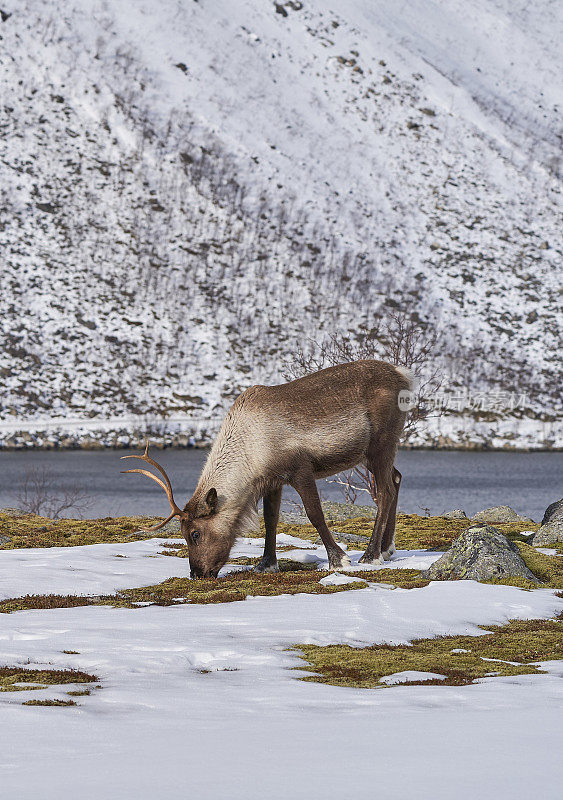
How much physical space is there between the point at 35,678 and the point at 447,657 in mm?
4265

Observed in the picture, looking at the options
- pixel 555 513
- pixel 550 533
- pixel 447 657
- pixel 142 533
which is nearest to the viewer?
pixel 447 657

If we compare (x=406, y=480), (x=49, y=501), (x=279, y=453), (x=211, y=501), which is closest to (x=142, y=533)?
(x=211, y=501)

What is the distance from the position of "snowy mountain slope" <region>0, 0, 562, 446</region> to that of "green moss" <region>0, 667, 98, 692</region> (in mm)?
97310

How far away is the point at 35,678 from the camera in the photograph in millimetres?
8109

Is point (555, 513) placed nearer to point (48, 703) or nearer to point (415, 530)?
A: point (415, 530)

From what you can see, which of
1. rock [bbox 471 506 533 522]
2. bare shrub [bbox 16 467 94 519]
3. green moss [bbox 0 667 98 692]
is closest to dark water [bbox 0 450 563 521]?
bare shrub [bbox 16 467 94 519]

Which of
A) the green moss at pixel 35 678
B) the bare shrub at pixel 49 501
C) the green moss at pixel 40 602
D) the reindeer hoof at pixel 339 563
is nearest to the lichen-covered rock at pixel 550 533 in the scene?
the reindeer hoof at pixel 339 563

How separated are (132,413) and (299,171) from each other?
2702 inches

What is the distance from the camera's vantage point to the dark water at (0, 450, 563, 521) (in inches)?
2165

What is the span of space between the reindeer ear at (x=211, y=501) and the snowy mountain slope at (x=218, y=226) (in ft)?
300

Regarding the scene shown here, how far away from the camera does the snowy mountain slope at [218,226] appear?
11644 cm

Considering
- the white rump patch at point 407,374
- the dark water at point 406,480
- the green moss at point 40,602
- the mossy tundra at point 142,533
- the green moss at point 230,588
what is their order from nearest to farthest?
the green moss at point 40,602, the green moss at point 230,588, the white rump patch at point 407,374, the mossy tundra at point 142,533, the dark water at point 406,480

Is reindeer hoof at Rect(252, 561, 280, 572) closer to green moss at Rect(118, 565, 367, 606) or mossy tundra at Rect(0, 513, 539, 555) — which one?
green moss at Rect(118, 565, 367, 606)

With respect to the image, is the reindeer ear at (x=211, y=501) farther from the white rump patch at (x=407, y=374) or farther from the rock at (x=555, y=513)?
the rock at (x=555, y=513)
